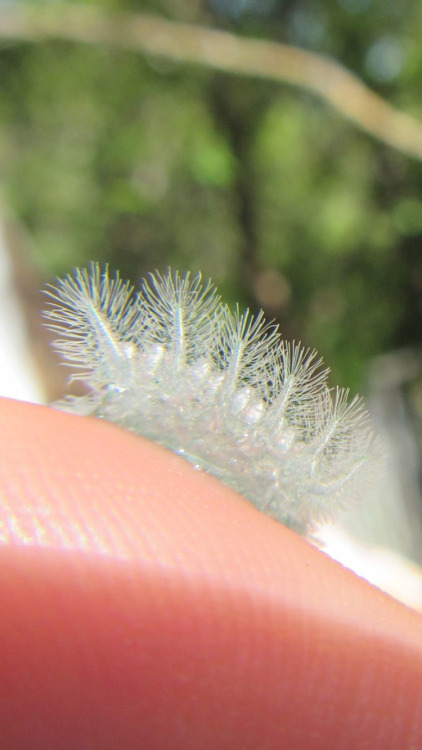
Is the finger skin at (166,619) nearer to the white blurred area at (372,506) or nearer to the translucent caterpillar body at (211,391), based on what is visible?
the translucent caterpillar body at (211,391)

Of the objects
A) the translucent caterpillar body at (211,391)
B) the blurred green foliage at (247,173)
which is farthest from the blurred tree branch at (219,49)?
the translucent caterpillar body at (211,391)

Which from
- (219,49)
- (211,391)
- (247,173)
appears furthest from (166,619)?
(247,173)

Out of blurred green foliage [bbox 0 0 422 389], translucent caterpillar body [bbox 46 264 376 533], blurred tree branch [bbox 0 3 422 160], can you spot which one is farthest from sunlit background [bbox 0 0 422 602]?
translucent caterpillar body [bbox 46 264 376 533]

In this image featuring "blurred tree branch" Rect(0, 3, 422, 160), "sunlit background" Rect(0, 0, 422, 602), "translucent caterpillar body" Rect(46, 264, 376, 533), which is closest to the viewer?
"translucent caterpillar body" Rect(46, 264, 376, 533)

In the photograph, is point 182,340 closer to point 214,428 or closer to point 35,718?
point 214,428

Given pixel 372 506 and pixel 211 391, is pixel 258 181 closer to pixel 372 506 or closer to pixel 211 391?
pixel 372 506

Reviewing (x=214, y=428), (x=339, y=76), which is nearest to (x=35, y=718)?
(x=214, y=428)

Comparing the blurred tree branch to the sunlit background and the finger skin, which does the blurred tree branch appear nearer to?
the sunlit background
